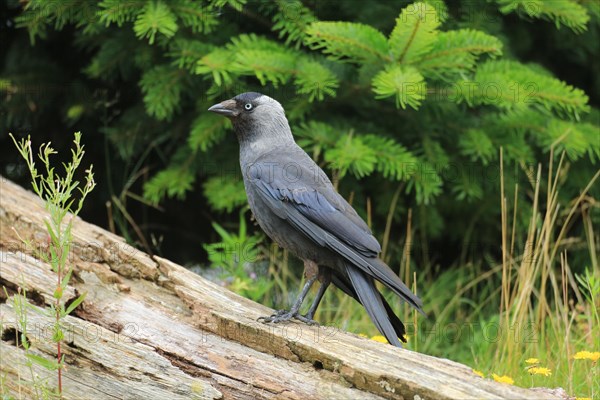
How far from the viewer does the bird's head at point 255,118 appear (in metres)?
4.48

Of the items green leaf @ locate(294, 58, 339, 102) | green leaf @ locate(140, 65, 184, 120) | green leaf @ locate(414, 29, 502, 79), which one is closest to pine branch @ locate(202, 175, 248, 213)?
green leaf @ locate(140, 65, 184, 120)

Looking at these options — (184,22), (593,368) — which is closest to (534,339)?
(593,368)

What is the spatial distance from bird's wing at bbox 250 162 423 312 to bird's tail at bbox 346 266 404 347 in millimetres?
53

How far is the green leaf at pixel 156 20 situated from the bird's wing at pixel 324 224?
1.16 meters

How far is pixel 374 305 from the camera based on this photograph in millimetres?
3729

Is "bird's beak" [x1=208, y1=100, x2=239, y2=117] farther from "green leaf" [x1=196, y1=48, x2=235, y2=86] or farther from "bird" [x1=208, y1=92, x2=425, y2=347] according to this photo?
"green leaf" [x1=196, y1=48, x2=235, y2=86]

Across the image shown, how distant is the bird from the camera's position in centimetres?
373

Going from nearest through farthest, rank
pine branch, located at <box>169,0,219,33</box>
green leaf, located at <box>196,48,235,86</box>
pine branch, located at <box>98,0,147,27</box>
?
green leaf, located at <box>196,48,235,86</box>, pine branch, located at <box>98,0,147,27</box>, pine branch, located at <box>169,0,219,33</box>

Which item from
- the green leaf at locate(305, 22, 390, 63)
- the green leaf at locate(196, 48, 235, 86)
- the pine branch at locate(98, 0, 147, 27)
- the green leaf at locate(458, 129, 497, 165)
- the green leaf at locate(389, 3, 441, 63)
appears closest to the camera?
the green leaf at locate(389, 3, 441, 63)

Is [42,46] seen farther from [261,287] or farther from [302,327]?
[302,327]

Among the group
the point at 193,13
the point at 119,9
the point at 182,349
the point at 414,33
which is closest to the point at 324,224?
the point at 182,349

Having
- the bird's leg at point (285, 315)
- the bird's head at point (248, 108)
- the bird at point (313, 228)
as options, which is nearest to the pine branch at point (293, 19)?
the bird's head at point (248, 108)

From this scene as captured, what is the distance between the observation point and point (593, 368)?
3.68 metres

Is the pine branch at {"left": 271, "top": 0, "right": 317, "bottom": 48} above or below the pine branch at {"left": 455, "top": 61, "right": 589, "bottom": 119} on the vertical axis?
above
